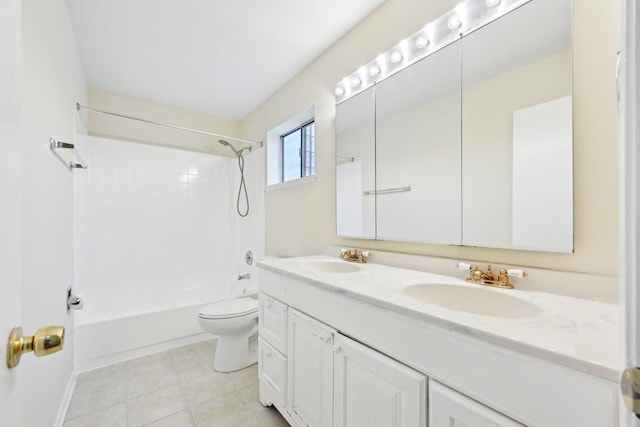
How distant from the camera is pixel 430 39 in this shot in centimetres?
141

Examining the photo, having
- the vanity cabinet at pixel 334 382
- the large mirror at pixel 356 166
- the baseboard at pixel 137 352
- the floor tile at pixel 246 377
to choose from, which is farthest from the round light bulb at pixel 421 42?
the baseboard at pixel 137 352

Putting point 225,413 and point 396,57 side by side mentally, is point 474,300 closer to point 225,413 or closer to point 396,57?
point 396,57

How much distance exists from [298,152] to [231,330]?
168 cm

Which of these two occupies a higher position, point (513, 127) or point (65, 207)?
point (513, 127)

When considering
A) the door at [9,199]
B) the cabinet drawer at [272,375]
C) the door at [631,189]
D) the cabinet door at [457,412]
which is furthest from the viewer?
the cabinet drawer at [272,375]

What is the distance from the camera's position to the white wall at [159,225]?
262cm

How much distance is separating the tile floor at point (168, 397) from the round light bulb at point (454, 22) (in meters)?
2.26

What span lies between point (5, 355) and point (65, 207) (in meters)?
1.84

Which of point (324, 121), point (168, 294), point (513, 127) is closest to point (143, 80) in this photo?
point (324, 121)

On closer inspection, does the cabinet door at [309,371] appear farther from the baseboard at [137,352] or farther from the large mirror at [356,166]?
the baseboard at [137,352]

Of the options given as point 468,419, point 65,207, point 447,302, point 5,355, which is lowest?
point 468,419

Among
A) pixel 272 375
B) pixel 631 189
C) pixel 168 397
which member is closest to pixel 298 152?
pixel 272 375

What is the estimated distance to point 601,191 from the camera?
3.06 feet

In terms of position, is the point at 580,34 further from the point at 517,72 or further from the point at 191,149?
the point at 191,149
